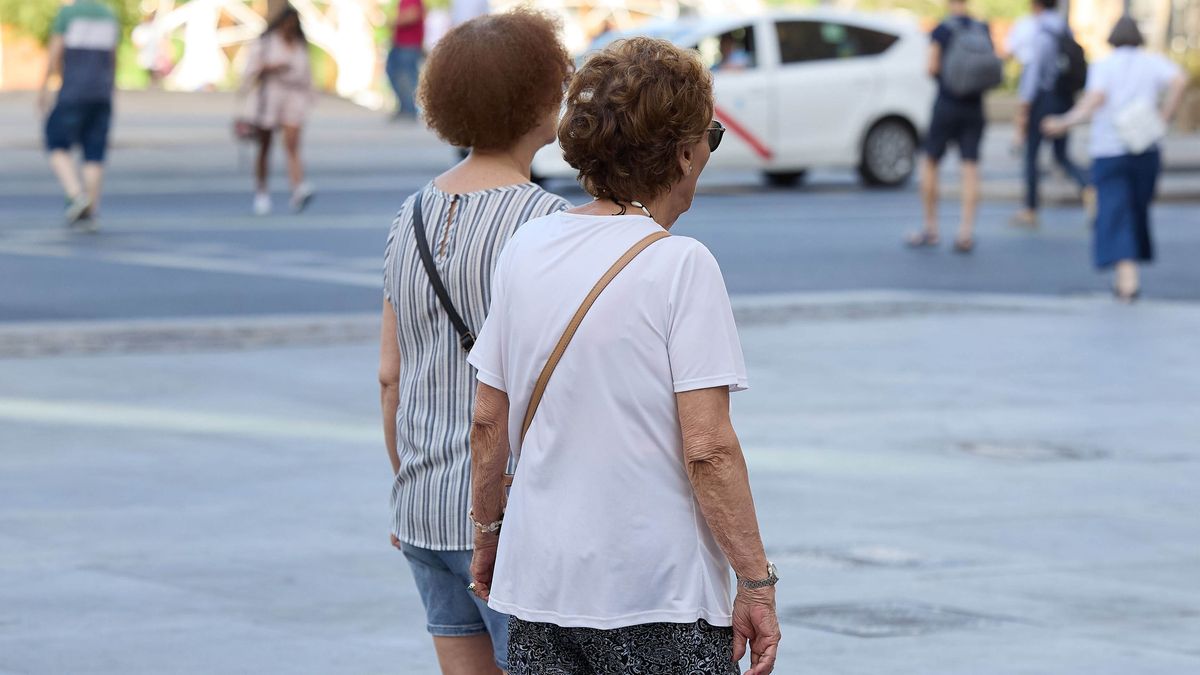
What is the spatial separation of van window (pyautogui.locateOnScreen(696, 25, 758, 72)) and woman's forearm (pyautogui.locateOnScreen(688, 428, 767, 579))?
63.5ft

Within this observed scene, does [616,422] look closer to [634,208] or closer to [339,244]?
[634,208]

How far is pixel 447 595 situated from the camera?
3.59 metres

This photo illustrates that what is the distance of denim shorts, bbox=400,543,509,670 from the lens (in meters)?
3.54

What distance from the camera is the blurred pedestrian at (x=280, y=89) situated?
18.7 m

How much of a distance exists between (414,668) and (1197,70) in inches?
1233

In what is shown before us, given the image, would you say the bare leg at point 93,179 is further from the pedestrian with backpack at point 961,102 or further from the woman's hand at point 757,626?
the woman's hand at point 757,626

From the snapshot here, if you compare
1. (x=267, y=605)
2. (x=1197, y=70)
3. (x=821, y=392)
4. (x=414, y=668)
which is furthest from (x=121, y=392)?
(x=1197, y=70)

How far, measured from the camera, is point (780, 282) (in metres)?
14.0

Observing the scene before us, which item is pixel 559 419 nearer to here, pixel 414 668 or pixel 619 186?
pixel 619 186

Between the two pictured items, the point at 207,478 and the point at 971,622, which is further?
the point at 207,478

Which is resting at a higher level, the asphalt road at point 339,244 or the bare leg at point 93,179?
the bare leg at point 93,179

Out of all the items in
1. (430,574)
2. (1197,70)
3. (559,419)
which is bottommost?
(1197,70)

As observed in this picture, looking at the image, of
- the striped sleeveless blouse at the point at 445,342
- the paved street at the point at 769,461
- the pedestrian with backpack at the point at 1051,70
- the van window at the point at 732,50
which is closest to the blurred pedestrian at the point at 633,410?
the striped sleeveless blouse at the point at 445,342

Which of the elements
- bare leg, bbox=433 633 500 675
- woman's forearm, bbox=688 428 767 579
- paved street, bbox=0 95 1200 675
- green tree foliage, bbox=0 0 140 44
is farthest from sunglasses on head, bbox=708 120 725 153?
green tree foliage, bbox=0 0 140 44
